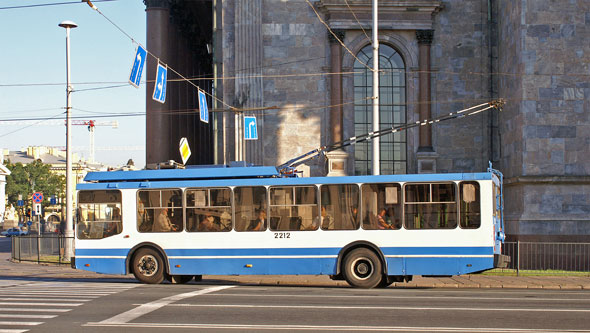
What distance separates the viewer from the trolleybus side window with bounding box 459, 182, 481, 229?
19141 mm

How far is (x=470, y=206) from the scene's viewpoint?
1919cm

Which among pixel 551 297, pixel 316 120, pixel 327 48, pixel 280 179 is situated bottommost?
pixel 551 297

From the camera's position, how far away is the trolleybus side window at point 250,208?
20281mm

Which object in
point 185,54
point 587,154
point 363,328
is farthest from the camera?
point 185,54

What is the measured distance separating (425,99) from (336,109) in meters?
3.75

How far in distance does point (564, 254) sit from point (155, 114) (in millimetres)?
22350

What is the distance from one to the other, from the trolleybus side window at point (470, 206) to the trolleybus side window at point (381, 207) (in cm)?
151

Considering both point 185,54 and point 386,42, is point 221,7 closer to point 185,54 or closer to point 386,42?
point 386,42

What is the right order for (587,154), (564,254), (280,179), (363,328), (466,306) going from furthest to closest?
(587,154), (564,254), (280,179), (466,306), (363,328)

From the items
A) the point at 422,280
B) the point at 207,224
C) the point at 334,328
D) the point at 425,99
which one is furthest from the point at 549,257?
the point at 334,328

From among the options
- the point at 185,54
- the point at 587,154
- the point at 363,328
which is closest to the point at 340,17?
the point at 587,154

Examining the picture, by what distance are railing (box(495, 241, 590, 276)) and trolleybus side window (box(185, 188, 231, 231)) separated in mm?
9907

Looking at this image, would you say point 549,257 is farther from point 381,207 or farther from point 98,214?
point 98,214

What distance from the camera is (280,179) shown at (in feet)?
66.2
